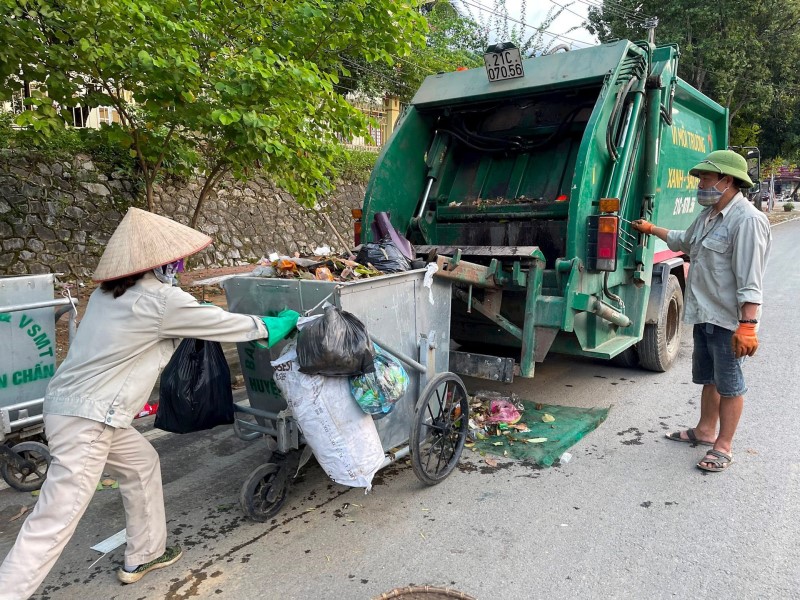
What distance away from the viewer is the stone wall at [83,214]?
26.5 ft

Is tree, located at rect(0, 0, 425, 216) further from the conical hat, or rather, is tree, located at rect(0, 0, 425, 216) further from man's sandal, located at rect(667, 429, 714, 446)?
man's sandal, located at rect(667, 429, 714, 446)

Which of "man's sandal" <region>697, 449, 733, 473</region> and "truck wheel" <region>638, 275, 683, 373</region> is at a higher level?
"truck wheel" <region>638, 275, 683, 373</region>

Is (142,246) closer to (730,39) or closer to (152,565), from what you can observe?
(152,565)

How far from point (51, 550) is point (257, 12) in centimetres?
505

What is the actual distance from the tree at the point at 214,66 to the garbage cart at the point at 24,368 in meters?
1.88

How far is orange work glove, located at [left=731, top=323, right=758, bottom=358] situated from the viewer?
10.5ft

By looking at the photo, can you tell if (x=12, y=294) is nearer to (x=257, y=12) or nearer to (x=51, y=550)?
(x=51, y=550)

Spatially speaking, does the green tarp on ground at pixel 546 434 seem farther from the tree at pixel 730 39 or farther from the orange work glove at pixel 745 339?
the tree at pixel 730 39

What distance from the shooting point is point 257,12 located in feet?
18.6

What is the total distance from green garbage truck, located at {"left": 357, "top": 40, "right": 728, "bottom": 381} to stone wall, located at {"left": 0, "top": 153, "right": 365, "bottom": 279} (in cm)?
370

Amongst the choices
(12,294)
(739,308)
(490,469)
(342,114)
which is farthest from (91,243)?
(739,308)

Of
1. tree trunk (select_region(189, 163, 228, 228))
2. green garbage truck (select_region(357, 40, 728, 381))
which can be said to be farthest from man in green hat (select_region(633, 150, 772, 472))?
Answer: tree trunk (select_region(189, 163, 228, 228))

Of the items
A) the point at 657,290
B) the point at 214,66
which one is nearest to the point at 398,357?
the point at 657,290

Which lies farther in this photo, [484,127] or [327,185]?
[327,185]
